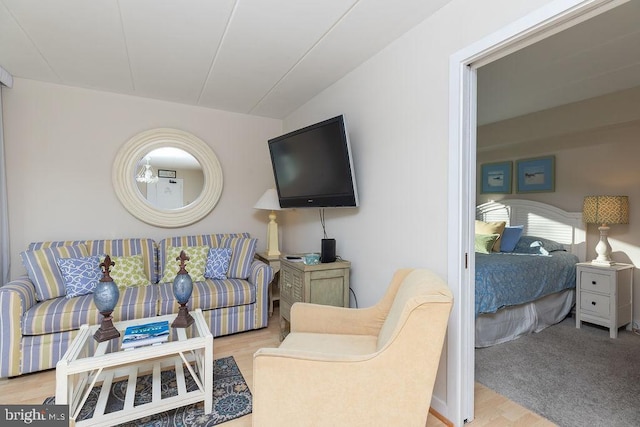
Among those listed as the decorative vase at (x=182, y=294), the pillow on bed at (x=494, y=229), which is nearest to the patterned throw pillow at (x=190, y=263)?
the decorative vase at (x=182, y=294)

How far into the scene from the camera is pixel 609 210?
9.64ft

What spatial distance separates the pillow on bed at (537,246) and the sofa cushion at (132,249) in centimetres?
410

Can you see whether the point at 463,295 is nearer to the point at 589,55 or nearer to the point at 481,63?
the point at 481,63

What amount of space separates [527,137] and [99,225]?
5.15 m

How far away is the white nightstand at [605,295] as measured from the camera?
2.81 metres

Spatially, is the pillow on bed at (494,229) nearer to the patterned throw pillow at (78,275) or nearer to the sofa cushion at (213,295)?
the sofa cushion at (213,295)

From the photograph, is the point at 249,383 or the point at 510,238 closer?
the point at 249,383

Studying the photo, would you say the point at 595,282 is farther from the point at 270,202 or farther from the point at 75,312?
the point at 75,312

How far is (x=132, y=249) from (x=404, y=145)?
8.86 feet

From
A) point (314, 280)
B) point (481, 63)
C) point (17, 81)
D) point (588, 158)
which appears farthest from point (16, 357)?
point (588, 158)

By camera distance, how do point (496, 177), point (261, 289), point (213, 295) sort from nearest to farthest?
1. point (213, 295)
2. point (261, 289)
3. point (496, 177)

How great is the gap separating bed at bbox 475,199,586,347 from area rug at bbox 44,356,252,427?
6.18ft

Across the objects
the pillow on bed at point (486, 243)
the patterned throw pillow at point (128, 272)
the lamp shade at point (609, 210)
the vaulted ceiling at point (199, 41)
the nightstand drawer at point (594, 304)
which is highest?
the vaulted ceiling at point (199, 41)

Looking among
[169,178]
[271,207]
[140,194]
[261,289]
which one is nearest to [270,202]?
[271,207]
